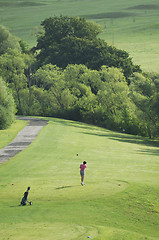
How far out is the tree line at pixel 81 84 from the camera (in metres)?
74.4

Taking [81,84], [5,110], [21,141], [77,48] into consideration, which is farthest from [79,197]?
[77,48]

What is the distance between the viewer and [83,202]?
2475 centimetres

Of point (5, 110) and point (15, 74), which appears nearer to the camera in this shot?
point (5, 110)

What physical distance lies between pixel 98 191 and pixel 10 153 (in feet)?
70.4

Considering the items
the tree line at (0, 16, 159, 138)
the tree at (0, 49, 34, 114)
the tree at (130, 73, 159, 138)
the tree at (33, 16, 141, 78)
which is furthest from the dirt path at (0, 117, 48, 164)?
the tree at (0, 49, 34, 114)

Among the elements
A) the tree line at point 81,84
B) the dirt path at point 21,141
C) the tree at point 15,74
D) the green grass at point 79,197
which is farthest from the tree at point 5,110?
the tree at point 15,74

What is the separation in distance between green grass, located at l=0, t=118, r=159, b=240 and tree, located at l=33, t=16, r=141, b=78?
68853 mm

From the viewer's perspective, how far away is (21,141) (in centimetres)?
5703

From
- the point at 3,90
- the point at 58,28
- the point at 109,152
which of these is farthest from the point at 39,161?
the point at 58,28

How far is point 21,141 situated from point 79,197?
106 feet

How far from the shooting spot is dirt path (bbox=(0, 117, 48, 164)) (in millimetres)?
45375

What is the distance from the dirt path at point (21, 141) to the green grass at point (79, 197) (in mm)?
2385

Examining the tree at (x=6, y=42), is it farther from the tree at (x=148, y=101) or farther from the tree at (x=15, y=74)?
the tree at (x=148, y=101)

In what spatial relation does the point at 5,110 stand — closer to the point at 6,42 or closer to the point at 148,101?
the point at 148,101
